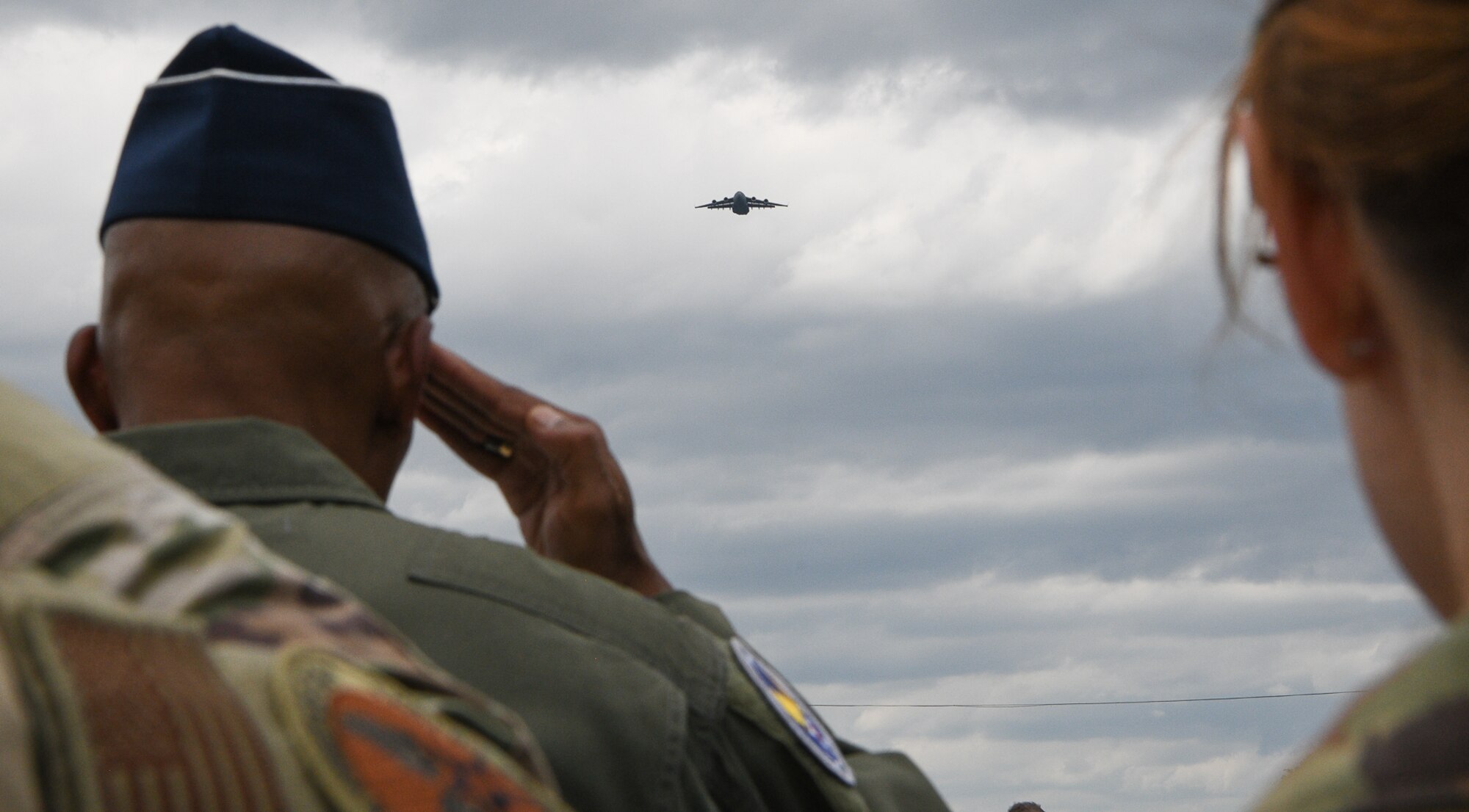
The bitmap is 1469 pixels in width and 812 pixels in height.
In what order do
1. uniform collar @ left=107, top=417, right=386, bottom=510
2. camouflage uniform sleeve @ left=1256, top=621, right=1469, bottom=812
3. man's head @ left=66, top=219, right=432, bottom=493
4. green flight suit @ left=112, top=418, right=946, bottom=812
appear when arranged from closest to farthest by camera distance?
camouflage uniform sleeve @ left=1256, top=621, right=1469, bottom=812
green flight suit @ left=112, top=418, right=946, bottom=812
uniform collar @ left=107, top=417, right=386, bottom=510
man's head @ left=66, top=219, right=432, bottom=493

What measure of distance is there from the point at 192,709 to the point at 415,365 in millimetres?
1811

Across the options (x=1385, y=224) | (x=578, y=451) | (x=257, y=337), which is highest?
(x=1385, y=224)

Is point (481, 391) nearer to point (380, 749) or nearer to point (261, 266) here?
point (261, 266)

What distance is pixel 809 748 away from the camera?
2842 mm

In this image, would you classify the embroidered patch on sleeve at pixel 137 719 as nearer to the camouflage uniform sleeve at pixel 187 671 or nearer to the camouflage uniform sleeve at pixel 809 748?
the camouflage uniform sleeve at pixel 187 671

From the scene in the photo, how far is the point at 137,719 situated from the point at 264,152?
2.15m

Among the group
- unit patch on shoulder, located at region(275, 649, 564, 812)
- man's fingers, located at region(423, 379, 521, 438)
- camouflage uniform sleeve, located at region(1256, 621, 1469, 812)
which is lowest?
unit patch on shoulder, located at region(275, 649, 564, 812)

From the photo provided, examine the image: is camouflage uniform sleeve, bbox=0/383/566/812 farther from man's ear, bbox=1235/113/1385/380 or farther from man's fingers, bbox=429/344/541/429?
man's fingers, bbox=429/344/541/429

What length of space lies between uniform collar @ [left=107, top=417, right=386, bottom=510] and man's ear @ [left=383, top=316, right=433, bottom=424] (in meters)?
0.31

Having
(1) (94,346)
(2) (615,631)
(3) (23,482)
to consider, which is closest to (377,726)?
(3) (23,482)

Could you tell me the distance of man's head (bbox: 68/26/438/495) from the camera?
2783mm

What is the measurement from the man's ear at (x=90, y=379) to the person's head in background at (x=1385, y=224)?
219 cm

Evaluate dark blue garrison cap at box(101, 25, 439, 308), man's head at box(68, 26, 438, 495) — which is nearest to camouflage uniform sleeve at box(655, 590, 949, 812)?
man's head at box(68, 26, 438, 495)

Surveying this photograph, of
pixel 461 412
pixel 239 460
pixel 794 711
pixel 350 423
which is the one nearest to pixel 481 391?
pixel 461 412
